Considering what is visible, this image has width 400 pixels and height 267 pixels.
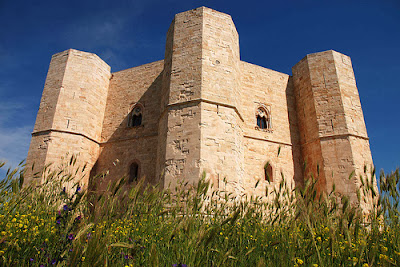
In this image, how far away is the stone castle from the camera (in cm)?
854

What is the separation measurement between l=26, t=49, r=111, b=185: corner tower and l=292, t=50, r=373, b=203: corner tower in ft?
29.7

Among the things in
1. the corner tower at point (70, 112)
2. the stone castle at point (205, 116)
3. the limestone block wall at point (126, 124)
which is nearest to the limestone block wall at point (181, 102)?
the stone castle at point (205, 116)

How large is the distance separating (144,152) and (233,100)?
4.23 m

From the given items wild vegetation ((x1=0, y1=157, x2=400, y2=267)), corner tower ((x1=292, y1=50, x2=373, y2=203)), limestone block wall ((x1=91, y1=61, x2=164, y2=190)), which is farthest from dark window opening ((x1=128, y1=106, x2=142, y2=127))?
wild vegetation ((x1=0, y1=157, x2=400, y2=267))

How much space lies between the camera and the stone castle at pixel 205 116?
8539mm

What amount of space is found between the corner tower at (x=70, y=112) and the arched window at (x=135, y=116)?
1.42m

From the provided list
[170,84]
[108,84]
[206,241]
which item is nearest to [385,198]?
[206,241]

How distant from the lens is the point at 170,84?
30.6 feet

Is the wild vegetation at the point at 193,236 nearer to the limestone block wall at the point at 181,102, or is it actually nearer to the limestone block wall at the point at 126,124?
the limestone block wall at the point at 181,102

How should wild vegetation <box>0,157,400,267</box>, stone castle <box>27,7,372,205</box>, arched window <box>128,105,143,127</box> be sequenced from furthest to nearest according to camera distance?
arched window <box>128,105,143,127</box>
stone castle <box>27,7,372,205</box>
wild vegetation <box>0,157,400,267</box>

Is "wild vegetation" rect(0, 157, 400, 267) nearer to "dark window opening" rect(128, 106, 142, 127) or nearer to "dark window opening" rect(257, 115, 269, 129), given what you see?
"dark window opening" rect(128, 106, 142, 127)

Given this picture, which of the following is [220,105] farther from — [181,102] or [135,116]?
[135,116]

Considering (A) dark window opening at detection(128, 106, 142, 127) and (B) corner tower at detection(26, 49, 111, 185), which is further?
(A) dark window opening at detection(128, 106, 142, 127)

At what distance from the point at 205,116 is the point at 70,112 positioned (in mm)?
6065
